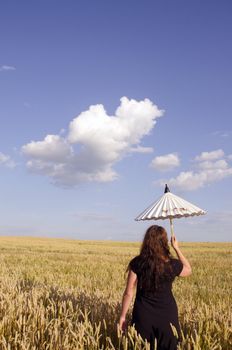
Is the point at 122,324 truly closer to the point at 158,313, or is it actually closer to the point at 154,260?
the point at 158,313

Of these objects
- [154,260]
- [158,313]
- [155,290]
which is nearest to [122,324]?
[158,313]

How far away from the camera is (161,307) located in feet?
16.9

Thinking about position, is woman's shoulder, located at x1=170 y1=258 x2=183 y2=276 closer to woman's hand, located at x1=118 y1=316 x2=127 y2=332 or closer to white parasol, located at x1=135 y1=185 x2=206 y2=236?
white parasol, located at x1=135 y1=185 x2=206 y2=236

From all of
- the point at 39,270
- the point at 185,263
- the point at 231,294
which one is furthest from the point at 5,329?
the point at 39,270

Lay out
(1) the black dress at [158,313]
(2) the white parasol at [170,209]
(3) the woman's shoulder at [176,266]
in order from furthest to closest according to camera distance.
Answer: (2) the white parasol at [170,209], (3) the woman's shoulder at [176,266], (1) the black dress at [158,313]

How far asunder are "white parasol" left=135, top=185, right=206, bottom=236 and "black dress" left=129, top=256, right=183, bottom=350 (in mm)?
741

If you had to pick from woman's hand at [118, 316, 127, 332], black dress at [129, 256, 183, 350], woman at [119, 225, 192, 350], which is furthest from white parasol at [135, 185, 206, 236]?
woman's hand at [118, 316, 127, 332]

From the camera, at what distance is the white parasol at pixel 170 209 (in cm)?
582

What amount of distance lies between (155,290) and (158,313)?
255 mm

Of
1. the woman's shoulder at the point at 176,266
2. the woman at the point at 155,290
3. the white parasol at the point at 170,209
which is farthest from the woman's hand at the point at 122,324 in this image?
the white parasol at the point at 170,209

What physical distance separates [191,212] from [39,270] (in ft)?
34.3

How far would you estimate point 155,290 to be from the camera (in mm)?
5156

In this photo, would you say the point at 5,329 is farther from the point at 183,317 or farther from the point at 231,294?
the point at 231,294

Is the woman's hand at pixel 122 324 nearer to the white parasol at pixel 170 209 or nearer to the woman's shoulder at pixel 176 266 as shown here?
the woman's shoulder at pixel 176 266
